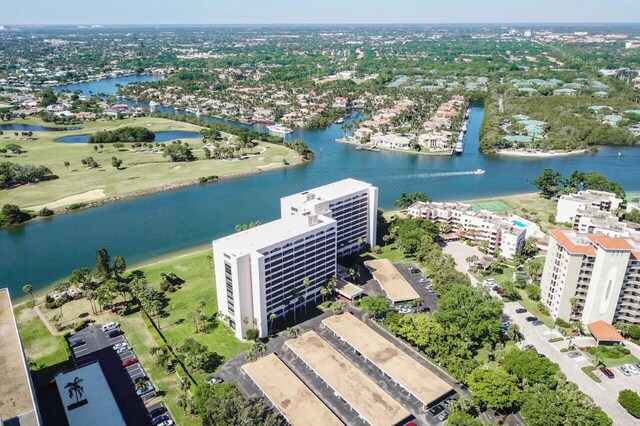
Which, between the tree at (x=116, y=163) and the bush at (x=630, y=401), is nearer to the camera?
the bush at (x=630, y=401)

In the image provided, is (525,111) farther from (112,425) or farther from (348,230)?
(112,425)

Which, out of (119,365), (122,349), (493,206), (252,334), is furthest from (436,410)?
(493,206)

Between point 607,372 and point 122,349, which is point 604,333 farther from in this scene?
point 122,349

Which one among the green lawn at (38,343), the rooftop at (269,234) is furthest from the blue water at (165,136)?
the rooftop at (269,234)

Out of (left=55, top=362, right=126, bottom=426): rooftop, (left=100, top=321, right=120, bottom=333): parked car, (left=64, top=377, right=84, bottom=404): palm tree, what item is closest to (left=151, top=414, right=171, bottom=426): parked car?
(left=55, top=362, right=126, bottom=426): rooftop

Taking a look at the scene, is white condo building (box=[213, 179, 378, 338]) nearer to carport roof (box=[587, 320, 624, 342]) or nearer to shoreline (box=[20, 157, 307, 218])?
carport roof (box=[587, 320, 624, 342])

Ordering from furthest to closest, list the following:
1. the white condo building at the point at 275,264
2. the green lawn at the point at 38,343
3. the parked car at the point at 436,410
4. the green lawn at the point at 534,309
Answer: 1. the green lawn at the point at 534,309
2. the white condo building at the point at 275,264
3. the green lawn at the point at 38,343
4. the parked car at the point at 436,410

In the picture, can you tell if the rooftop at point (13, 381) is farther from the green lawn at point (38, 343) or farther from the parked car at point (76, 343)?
the parked car at point (76, 343)
